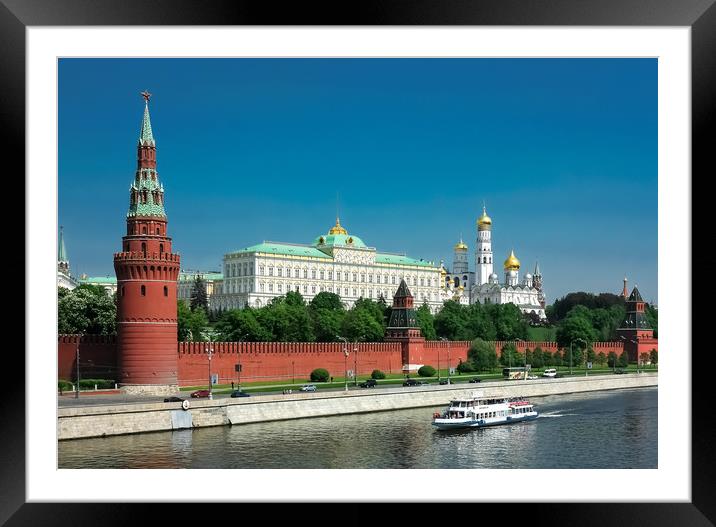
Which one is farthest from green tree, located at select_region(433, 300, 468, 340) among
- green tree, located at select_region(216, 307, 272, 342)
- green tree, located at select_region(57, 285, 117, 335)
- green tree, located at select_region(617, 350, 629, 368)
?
green tree, located at select_region(57, 285, 117, 335)

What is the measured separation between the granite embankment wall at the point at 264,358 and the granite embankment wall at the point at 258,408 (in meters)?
4.29

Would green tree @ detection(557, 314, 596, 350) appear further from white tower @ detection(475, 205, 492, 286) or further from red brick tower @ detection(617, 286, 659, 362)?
white tower @ detection(475, 205, 492, 286)

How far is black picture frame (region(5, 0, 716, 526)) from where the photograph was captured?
1018 centimetres

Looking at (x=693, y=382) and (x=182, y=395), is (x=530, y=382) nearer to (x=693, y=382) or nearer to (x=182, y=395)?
(x=182, y=395)

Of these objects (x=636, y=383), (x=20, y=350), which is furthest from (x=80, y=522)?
(x=636, y=383)

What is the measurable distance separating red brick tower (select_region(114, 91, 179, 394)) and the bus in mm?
15002

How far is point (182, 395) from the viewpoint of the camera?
26.1 metres

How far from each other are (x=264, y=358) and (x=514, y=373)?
11.4 metres

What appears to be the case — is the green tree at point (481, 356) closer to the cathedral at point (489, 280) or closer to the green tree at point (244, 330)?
the green tree at point (244, 330)

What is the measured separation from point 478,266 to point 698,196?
3096 inches

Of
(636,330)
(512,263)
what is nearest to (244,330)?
(636,330)

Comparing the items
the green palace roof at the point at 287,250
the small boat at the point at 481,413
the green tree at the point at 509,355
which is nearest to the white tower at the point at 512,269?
the green palace roof at the point at 287,250

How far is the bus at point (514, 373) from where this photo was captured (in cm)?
3800
